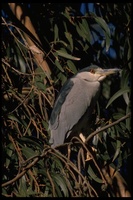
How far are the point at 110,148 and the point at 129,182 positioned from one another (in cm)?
45

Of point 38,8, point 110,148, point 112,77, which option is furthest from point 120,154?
point 38,8

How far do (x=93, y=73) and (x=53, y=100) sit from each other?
0.36 metres

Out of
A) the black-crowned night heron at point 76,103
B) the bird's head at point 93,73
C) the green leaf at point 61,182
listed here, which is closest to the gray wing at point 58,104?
the black-crowned night heron at point 76,103

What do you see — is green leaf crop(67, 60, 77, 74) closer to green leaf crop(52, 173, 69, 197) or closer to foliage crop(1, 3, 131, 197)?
foliage crop(1, 3, 131, 197)

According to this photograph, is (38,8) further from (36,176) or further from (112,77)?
(36,176)

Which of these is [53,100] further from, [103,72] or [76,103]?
[103,72]

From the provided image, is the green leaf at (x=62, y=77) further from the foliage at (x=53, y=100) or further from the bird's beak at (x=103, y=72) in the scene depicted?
the bird's beak at (x=103, y=72)

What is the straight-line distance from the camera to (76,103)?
311 cm

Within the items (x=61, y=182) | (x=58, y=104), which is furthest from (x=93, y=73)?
(x=61, y=182)

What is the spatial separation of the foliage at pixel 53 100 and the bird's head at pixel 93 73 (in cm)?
10

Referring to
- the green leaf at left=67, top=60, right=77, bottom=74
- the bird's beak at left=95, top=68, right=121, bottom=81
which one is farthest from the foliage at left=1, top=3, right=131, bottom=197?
the bird's beak at left=95, top=68, right=121, bottom=81

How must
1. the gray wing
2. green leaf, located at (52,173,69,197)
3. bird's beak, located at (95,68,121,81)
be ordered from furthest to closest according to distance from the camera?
1. bird's beak, located at (95,68,121,81)
2. the gray wing
3. green leaf, located at (52,173,69,197)

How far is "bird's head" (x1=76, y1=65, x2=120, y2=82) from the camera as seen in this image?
3053 millimetres

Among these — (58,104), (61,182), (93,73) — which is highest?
(93,73)
